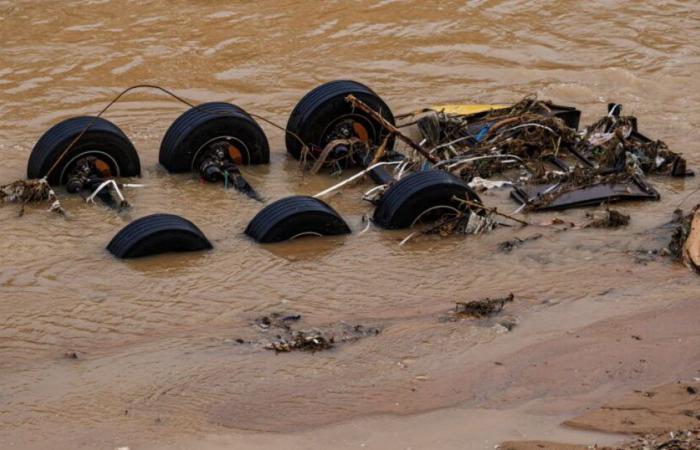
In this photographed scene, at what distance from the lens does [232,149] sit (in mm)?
11664

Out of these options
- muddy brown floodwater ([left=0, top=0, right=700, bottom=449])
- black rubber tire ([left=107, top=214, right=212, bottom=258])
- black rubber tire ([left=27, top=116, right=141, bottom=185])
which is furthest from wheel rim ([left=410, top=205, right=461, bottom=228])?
black rubber tire ([left=27, top=116, right=141, bottom=185])

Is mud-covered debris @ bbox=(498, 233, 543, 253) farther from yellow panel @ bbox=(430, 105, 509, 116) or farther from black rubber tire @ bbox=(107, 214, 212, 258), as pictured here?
yellow panel @ bbox=(430, 105, 509, 116)

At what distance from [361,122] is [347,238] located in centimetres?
203

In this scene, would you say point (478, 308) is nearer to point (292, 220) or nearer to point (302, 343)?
point (302, 343)

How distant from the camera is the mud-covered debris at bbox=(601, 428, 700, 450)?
6.66 metres

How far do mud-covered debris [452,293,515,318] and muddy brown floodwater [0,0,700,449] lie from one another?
84 millimetres

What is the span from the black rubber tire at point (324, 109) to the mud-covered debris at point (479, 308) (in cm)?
334

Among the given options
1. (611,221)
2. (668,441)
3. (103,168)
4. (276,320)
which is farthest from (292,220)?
(668,441)

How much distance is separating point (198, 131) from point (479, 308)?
3.73 m

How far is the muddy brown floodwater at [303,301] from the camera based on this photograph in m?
7.38

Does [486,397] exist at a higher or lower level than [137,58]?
lower

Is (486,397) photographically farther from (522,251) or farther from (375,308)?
(522,251)

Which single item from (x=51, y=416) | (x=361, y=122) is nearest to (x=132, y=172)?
(x=361, y=122)

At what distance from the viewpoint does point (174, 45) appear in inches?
616
